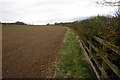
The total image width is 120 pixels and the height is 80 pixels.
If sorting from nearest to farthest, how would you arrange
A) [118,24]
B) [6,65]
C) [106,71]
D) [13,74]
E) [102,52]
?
1. [118,24]
2. [102,52]
3. [106,71]
4. [13,74]
5. [6,65]

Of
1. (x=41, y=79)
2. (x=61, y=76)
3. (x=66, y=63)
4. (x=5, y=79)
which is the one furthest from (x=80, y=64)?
(x=5, y=79)

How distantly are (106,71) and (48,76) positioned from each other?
225cm

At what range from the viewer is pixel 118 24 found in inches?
110

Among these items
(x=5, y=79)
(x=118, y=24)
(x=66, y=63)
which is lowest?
(x=5, y=79)

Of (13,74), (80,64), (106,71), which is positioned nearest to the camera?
(106,71)

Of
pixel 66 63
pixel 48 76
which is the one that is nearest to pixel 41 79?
pixel 48 76

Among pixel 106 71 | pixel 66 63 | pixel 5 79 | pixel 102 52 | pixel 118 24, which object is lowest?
pixel 5 79

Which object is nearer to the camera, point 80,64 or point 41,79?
point 41,79

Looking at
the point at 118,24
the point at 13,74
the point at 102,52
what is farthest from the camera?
the point at 13,74

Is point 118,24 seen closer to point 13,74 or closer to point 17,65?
point 13,74

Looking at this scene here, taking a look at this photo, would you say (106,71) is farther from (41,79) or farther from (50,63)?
(50,63)

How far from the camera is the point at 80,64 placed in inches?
233

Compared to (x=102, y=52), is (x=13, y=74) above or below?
below

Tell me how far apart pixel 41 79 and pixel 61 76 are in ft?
2.39
